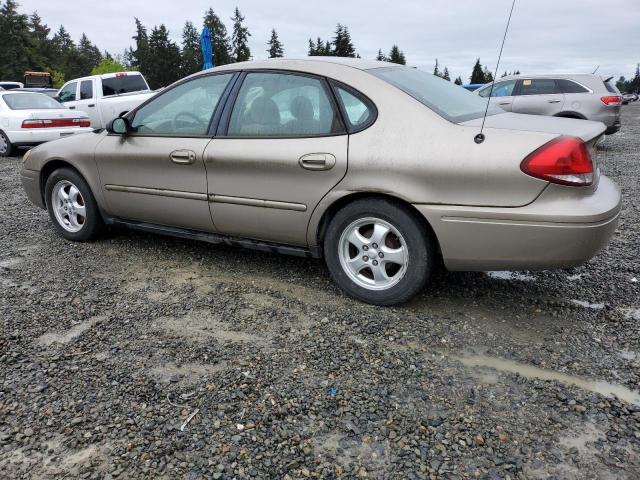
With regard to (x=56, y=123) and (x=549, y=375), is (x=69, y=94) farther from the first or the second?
(x=549, y=375)

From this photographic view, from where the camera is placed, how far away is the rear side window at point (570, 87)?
10438 mm

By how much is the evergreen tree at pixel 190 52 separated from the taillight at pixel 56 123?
209 feet

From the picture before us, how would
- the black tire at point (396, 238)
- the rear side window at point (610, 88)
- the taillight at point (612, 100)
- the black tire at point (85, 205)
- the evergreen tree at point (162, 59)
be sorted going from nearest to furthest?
1. the black tire at point (396, 238)
2. the black tire at point (85, 205)
3. the taillight at point (612, 100)
4. the rear side window at point (610, 88)
5. the evergreen tree at point (162, 59)

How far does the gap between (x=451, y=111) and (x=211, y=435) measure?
2.30 m

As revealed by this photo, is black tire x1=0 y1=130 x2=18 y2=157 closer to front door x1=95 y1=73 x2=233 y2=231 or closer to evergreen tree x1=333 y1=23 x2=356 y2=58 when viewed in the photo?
front door x1=95 y1=73 x2=233 y2=231

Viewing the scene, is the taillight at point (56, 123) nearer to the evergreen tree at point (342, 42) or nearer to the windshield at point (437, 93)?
the windshield at point (437, 93)

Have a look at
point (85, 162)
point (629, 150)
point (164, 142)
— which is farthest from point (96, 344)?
point (629, 150)

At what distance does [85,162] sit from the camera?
434 cm

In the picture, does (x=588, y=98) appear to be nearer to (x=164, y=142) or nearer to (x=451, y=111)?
(x=451, y=111)

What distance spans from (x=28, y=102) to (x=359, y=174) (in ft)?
34.5

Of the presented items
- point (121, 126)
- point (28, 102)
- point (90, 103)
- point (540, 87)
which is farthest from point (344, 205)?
point (90, 103)

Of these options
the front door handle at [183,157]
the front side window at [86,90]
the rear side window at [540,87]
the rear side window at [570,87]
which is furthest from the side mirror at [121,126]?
the front side window at [86,90]

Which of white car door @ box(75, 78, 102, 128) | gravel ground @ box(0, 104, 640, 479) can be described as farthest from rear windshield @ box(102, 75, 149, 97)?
gravel ground @ box(0, 104, 640, 479)

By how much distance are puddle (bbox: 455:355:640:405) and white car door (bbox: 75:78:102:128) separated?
521 inches
